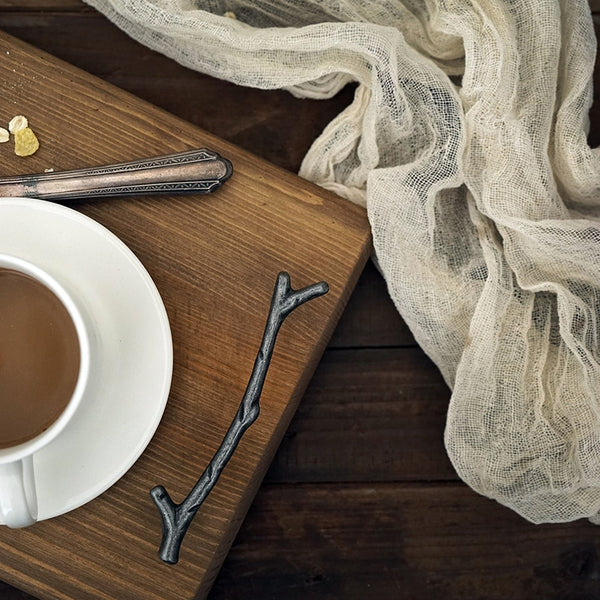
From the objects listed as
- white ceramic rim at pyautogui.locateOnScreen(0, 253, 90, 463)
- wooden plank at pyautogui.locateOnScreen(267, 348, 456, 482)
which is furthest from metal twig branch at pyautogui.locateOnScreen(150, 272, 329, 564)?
wooden plank at pyautogui.locateOnScreen(267, 348, 456, 482)

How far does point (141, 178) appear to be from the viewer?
648 mm

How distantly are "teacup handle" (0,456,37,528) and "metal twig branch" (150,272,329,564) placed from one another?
0.29 feet

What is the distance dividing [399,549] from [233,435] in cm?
33

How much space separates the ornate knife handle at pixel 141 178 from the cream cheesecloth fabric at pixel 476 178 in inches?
4.8

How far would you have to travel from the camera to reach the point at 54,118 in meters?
0.67

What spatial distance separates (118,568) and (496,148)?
52cm

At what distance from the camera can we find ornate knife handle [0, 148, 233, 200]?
640 mm

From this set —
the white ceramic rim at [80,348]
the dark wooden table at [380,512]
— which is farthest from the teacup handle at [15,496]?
the dark wooden table at [380,512]

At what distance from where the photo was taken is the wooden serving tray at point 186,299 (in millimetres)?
663

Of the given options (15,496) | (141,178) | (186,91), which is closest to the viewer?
(15,496)

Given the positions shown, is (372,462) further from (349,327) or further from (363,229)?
(363,229)

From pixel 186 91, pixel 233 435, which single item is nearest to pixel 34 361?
pixel 233 435

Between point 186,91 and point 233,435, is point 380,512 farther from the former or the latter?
point 186,91

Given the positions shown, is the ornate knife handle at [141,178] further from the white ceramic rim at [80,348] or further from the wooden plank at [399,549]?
the wooden plank at [399,549]
